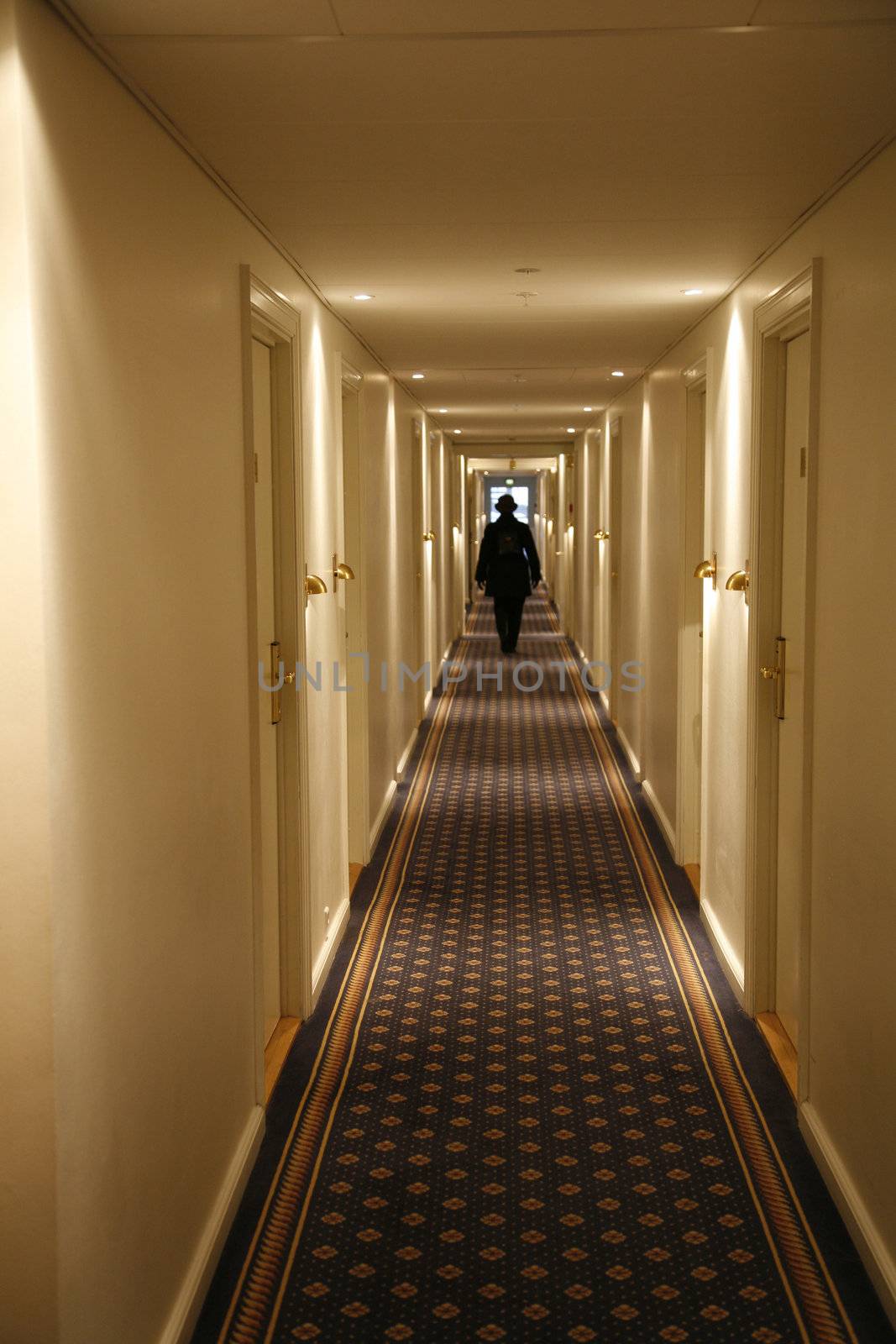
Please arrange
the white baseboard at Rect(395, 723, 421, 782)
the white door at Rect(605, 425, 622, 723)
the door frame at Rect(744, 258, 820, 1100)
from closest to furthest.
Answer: the door frame at Rect(744, 258, 820, 1100) < the white baseboard at Rect(395, 723, 421, 782) < the white door at Rect(605, 425, 622, 723)

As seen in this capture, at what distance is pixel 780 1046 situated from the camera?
13.0 ft

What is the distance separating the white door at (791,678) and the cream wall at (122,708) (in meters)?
1.66

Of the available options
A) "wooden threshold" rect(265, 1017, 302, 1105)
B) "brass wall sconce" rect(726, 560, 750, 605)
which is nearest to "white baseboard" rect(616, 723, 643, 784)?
"brass wall sconce" rect(726, 560, 750, 605)

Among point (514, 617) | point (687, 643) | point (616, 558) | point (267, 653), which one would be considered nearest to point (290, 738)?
point (267, 653)

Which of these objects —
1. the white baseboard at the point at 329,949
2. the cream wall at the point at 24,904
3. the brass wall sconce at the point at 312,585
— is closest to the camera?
the cream wall at the point at 24,904

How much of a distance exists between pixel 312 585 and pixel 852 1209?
2.48 meters

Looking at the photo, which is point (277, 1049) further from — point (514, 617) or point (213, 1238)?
point (514, 617)

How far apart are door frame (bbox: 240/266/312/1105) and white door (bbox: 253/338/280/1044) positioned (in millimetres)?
27

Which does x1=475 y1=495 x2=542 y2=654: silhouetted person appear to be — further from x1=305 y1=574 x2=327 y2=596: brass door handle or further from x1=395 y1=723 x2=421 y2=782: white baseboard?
x1=305 y1=574 x2=327 y2=596: brass door handle

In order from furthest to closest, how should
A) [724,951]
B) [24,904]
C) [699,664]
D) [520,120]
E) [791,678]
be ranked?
[699,664], [724,951], [791,678], [520,120], [24,904]

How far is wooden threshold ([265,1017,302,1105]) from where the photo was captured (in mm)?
3742

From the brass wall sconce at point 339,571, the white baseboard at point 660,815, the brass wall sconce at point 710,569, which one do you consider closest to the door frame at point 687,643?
the white baseboard at point 660,815

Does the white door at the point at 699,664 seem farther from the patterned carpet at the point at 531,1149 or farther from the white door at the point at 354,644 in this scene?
the white door at the point at 354,644

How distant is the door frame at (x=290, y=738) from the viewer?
11.4 ft
